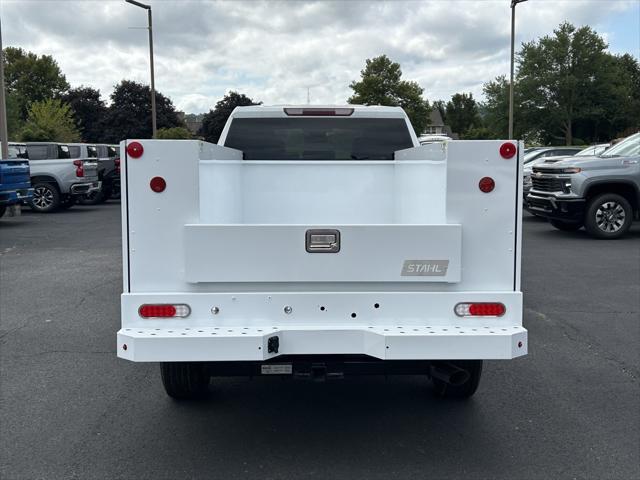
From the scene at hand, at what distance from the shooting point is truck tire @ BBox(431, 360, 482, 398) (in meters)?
4.72

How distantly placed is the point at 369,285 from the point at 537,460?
4.54 ft

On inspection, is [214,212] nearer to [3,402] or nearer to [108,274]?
[3,402]

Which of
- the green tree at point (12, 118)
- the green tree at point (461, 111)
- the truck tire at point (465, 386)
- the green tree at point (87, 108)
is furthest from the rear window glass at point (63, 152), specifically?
the green tree at point (461, 111)

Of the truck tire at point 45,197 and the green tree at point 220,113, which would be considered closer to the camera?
the truck tire at point 45,197

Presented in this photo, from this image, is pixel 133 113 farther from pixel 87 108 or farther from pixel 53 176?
pixel 53 176

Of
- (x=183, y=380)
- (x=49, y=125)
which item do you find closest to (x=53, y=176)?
(x=183, y=380)

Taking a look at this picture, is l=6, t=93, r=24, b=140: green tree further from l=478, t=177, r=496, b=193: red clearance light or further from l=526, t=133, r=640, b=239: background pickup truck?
l=478, t=177, r=496, b=193: red clearance light

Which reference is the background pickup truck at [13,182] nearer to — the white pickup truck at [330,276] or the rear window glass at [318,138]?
the rear window glass at [318,138]

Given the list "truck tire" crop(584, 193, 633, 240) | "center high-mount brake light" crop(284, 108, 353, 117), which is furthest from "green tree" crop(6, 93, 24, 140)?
"center high-mount brake light" crop(284, 108, 353, 117)

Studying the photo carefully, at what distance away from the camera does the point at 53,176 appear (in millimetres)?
20922

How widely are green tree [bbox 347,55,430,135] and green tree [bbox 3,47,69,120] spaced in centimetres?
3482

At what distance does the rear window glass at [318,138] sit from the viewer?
654 centimetres

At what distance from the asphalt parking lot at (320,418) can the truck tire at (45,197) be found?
14232 mm

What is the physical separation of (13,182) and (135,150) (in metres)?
14.5
